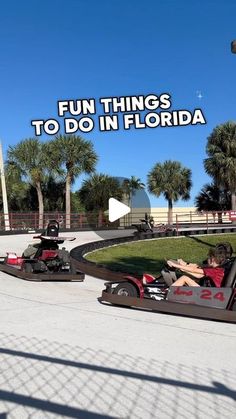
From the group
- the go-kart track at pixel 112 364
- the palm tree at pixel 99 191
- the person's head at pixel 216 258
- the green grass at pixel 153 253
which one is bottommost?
the green grass at pixel 153 253

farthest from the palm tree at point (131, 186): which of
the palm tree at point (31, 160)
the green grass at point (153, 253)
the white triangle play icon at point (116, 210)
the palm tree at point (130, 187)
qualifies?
the white triangle play icon at point (116, 210)

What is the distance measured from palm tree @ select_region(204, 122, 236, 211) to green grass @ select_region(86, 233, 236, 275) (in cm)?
1469

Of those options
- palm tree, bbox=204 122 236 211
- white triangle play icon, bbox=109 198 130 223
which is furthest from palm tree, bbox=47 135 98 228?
white triangle play icon, bbox=109 198 130 223

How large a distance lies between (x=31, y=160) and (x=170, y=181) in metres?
14.9

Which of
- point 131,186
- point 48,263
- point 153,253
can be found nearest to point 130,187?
point 131,186

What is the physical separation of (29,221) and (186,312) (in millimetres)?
32430

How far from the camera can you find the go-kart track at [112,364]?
3.89 meters

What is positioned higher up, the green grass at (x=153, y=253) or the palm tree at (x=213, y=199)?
the palm tree at (x=213, y=199)

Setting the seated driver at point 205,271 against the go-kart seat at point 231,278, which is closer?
the go-kart seat at point 231,278

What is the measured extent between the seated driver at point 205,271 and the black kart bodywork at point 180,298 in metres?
0.14

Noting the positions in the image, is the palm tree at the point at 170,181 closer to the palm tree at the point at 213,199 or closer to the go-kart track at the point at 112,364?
the palm tree at the point at 213,199

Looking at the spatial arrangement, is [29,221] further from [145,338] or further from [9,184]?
[145,338]

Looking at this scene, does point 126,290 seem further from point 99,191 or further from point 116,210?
point 99,191

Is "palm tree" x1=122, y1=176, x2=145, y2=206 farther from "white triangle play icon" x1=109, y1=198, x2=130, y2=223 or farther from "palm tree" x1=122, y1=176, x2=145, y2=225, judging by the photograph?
"white triangle play icon" x1=109, y1=198, x2=130, y2=223
